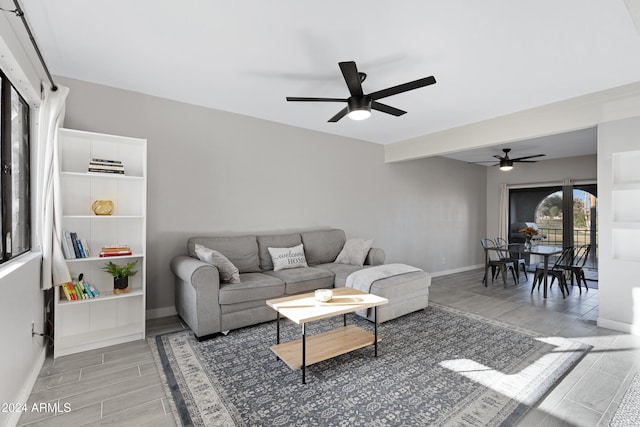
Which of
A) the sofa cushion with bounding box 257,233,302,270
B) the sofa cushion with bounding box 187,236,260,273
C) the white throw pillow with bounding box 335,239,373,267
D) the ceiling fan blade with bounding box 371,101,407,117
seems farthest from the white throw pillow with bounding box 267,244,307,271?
the ceiling fan blade with bounding box 371,101,407,117

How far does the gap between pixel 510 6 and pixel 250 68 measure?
2092 mm

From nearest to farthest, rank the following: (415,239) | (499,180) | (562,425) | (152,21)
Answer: (562,425) → (152,21) → (415,239) → (499,180)

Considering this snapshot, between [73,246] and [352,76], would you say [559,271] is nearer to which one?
[352,76]

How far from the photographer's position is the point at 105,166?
2.95 meters

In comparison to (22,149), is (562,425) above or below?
below

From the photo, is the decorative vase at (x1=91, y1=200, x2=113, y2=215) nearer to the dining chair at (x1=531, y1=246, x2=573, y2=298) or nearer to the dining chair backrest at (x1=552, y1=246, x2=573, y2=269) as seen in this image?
the dining chair at (x1=531, y1=246, x2=573, y2=298)

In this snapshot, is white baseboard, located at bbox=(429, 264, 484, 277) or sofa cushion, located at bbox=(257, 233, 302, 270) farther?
white baseboard, located at bbox=(429, 264, 484, 277)

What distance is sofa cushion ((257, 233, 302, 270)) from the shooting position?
4078 millimetres

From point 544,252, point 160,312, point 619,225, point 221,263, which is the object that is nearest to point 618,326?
point 619,225

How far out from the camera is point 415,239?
6301 mm

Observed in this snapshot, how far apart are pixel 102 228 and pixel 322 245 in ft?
9.08

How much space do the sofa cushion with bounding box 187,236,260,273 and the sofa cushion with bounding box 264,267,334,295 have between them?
0.79ft

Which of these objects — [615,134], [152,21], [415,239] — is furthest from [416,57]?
[415,239]

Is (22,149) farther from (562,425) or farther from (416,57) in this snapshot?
(562,425)
